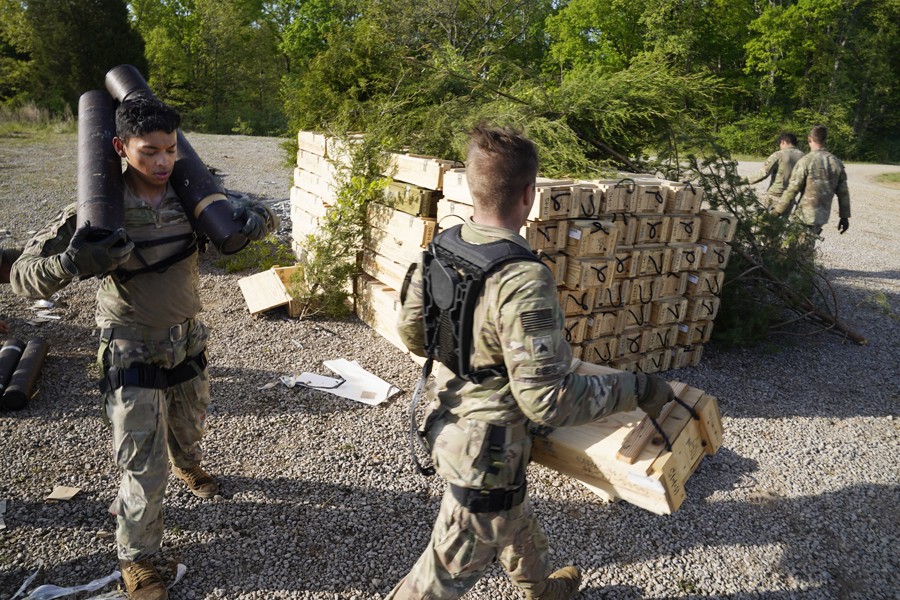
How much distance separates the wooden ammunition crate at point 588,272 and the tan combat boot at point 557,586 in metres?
2.43

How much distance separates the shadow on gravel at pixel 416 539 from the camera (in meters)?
3.01

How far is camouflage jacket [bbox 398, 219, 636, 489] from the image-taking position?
72.3 inches

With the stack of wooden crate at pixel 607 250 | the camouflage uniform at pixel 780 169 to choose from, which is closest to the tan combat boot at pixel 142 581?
the stack of wooden crate at pixel 607 250

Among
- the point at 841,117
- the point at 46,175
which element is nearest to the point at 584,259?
the point at 46,175

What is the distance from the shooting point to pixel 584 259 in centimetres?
467

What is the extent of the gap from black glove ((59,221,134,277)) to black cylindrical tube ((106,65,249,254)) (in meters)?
0.45

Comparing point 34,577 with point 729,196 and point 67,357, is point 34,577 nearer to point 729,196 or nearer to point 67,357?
point 67,357

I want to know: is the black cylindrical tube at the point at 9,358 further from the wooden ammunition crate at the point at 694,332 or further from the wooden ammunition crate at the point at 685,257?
the wooden ammunition crate at the point at 694,332

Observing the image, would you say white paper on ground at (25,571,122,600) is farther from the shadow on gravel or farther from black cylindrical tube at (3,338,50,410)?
black cylindrical tube at (3,338,50,410)

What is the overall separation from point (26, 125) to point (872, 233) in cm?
2808

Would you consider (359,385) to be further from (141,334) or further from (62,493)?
(141,334)

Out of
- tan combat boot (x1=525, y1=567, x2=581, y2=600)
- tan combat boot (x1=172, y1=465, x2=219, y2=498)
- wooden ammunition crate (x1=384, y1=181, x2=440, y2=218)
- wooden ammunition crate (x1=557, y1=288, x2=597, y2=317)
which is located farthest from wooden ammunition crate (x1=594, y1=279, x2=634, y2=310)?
tan combat boot (x1=172, y1=465, x2=219, y2=498)

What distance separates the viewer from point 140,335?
110 inches

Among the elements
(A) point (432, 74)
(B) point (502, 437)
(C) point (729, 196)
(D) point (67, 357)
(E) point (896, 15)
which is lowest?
(D) point (67, 357)
